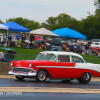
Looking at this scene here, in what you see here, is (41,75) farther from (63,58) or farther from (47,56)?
(63,58)

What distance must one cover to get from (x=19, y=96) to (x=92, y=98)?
2.27m

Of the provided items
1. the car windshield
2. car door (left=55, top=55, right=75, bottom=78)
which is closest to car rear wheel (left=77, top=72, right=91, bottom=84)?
car door (left=55, top=55, right=75, bottom=78)

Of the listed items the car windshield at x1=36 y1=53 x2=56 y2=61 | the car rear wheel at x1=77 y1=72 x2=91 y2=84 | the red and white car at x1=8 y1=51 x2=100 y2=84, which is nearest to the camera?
the red and white car at x1=8 y1=51 x2=100 y2=84

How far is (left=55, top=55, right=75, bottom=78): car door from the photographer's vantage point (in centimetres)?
1288

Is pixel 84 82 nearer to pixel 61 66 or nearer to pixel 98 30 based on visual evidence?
pixel 61 66

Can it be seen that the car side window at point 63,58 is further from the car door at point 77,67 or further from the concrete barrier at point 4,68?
the concrete barrier at point 4,68

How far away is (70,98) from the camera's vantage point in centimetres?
807

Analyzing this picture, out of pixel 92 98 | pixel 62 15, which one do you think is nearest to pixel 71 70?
pixel 92 98

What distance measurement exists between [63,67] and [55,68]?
0.46m

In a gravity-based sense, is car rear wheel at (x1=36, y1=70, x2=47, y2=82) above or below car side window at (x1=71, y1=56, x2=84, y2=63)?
below

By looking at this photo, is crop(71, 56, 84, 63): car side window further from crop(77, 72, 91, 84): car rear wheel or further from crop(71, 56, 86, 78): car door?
crop(77, 72, 91, 84): car rear wheel

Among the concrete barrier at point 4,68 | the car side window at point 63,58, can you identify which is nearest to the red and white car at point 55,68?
the car side window at point 63,58

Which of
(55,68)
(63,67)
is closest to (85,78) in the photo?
(63,67)

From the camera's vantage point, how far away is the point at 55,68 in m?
12.8
